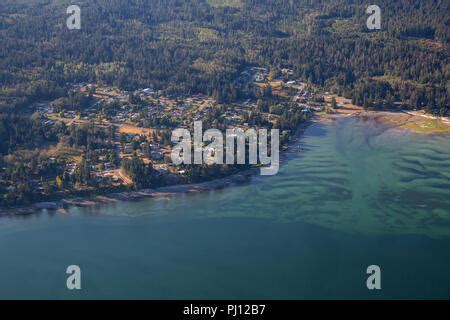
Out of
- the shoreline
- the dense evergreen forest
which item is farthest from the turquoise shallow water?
the dense evergreen forest

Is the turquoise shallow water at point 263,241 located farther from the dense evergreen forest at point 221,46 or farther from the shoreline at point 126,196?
the dense evergreen forest at point 221,46

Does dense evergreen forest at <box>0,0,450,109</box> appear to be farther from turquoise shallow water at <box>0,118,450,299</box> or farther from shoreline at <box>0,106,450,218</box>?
turquoise shallow water at <box>0,118,450,299</box>

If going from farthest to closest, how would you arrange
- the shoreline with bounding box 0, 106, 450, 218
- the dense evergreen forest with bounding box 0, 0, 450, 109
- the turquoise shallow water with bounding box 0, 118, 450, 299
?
1. the dense evergreen forest with bounding box 0, 0, 450, 109
2. the shoreline with bounding box 0, 106, 450, 218
3. the turquoise shallow water with bounding box 0, 118, 450, 299

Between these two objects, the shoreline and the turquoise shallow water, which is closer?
the turquoise shallow water

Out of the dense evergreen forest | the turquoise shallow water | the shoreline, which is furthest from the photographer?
the dense evergreen forest

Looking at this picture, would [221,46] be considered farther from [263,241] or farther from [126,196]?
[263,241]

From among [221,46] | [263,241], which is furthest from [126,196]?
[221,46]

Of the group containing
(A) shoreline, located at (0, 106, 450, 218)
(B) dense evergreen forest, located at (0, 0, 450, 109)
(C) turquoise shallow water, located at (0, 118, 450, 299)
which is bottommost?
(C) turquoise shallow water, located at (0, 118, 450, 299)
